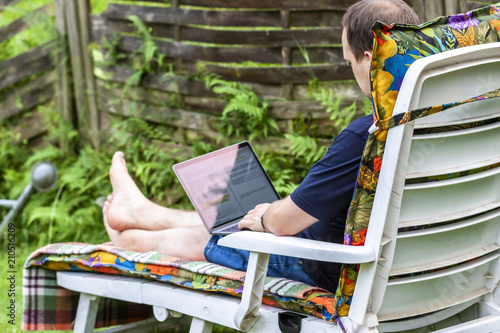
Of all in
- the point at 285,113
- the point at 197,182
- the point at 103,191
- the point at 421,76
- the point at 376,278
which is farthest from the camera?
the point at 103,191

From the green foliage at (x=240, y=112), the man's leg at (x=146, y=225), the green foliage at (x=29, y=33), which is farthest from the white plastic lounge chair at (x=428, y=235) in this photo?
the green foliage at (x=29, y=33)

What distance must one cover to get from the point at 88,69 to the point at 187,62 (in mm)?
1080

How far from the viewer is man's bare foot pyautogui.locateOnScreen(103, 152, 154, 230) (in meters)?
2.75

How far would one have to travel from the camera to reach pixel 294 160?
3910mm

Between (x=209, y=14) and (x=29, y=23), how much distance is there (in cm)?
171

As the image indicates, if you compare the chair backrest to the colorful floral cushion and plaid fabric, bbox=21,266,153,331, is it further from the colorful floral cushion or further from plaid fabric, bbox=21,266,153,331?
plaid fabric, bbox=21,266,153,331

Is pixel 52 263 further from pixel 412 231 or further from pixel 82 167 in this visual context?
pixel 82 167

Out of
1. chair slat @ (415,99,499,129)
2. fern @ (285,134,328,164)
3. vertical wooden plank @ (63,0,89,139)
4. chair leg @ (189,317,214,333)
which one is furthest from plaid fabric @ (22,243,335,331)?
vertical wooden plank @ (63,0,89,139)

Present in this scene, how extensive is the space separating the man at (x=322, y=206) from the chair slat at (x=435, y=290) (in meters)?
0.28

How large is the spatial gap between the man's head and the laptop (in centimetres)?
75

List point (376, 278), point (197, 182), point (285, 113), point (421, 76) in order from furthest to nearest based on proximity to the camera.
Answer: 1. point (285, 113)
2. point (197, 182)
3. point (376, 278)
4. point (421, 76)

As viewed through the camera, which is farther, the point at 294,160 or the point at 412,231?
the point at 294,160

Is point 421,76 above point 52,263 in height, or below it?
above

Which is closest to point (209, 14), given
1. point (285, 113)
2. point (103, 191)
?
point (285, 113)
